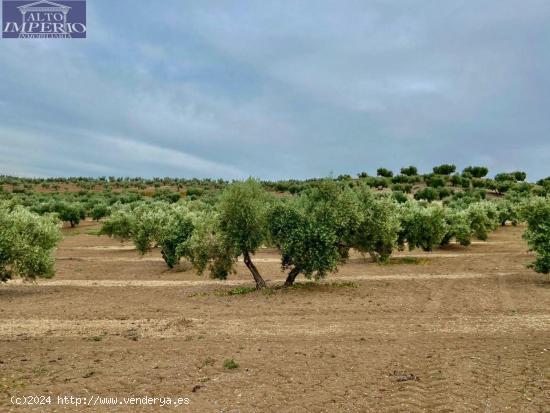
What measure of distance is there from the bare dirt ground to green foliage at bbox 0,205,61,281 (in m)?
1.57

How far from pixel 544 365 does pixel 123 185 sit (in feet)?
436

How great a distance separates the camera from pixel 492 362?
13.8 meters

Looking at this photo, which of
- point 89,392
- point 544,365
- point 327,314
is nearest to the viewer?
point 89,392

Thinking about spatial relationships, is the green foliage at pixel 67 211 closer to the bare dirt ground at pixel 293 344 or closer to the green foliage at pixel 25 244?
the bare dirt ground at pixel 293 344

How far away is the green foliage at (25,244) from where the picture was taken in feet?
90.4

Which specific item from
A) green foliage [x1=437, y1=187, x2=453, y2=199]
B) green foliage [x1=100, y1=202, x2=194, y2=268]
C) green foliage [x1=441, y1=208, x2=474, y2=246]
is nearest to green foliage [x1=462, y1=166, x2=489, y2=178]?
green foliage [x1=437, y1=187, x2=453, y2=199]

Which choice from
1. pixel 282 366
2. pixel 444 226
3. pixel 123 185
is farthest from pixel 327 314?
pixel 123 185

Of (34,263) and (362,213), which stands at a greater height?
(362,213)

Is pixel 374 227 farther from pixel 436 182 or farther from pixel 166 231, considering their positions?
pixel 436 182

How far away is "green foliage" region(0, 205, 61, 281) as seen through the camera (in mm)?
27547

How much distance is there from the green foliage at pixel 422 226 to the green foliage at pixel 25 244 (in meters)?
30.3

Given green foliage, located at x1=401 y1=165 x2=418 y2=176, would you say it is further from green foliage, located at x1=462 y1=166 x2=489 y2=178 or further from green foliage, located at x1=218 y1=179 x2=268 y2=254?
green foliage, located at x1=218 y1=179 x2=268 y2=254

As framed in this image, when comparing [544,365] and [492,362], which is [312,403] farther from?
[544,365]

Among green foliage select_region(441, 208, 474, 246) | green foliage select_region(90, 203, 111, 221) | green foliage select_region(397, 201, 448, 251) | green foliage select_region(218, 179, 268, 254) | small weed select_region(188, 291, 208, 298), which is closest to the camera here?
green foliage select_region(218, 179, 268, 254)
